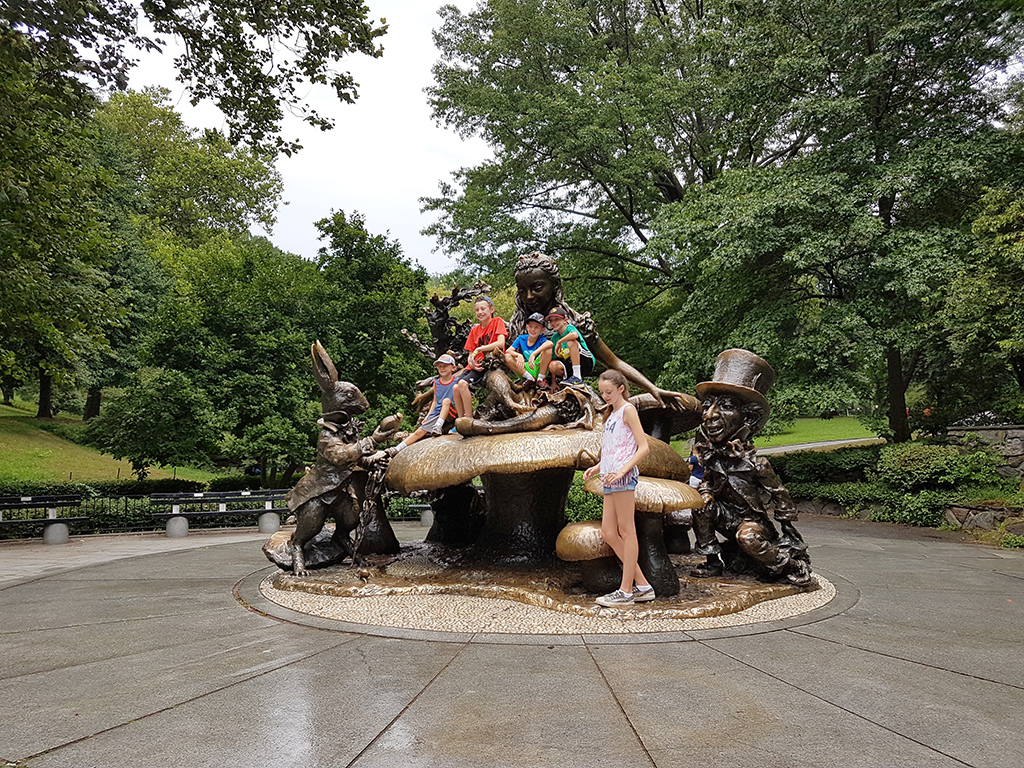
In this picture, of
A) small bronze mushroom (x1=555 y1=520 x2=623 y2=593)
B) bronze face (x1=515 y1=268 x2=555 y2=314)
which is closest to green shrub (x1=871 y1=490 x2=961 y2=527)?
bronze face (x1=515 y1=268 x2=555 y2=314)

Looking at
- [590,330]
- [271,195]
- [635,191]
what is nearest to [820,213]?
[635,191]

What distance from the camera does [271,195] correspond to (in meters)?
41.6

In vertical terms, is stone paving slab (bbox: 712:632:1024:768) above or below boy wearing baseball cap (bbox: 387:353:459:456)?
below

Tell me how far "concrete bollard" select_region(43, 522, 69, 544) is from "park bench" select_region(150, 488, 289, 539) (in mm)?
1834

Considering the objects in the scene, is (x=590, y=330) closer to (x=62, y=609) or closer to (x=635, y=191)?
(x=62, y=609)

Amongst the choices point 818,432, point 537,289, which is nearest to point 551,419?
point 537,289

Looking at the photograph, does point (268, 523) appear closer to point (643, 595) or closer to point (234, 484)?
point (234, 484)

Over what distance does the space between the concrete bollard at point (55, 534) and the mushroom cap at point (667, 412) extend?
11.6 meters

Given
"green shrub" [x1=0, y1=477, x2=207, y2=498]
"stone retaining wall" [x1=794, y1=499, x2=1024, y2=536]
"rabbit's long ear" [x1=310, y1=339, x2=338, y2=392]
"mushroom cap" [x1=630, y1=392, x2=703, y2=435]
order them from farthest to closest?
"green shrub" [x1=0, y1=477, x2=207, y2=498]
"stone retaining wall" [x1=794, y1=499, x2=1024, y2=536]
"mushroom cap" [x1=630, y1=392, x2=703, y2=435]
"rabbit's long ear" [x1=310, y1=339, x2=338, y2=392]

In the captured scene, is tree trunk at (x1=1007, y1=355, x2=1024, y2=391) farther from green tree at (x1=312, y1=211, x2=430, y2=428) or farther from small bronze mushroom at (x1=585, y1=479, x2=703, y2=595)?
green tree at (x1=312, y1=211, x2=430, y2=428)

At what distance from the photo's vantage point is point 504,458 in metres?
6.11

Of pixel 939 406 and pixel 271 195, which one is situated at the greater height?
pixel 271 195

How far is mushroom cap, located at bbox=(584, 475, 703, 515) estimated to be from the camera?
5.72 metres

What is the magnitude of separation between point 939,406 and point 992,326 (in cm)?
629
